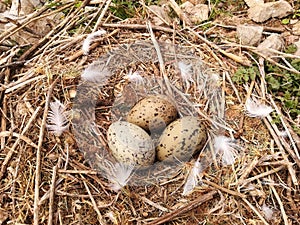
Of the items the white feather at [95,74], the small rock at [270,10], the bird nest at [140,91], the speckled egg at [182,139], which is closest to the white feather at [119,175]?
the bird nest at [140,91]

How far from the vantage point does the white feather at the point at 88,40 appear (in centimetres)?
280

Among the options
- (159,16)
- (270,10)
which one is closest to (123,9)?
(159,16)

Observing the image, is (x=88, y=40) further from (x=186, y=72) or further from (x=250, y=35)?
(x=250, y=35)

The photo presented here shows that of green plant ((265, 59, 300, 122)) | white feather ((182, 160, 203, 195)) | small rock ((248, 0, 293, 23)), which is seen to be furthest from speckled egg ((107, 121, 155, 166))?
small rock ((248, 0, 293, 23))

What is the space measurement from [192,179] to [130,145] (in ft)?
1.00

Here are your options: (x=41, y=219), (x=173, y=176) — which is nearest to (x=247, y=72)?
(x=173, y=176)

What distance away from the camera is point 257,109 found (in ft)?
8.48

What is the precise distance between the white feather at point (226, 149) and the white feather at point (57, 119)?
0.67m

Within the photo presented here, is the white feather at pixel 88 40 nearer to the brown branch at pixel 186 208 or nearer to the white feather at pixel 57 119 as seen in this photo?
the white feather at pixel 57 119

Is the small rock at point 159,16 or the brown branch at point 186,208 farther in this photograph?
the small rock at point 159,16

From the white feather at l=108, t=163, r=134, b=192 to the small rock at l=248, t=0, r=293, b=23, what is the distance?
117 cm

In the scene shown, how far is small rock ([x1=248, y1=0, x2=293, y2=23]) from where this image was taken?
3.10 m

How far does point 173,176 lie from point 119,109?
1.48ft

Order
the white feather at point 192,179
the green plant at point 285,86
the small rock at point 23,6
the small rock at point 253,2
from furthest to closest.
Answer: the small rock at point 23,6 < the small rock at point 253,2 < the green plant at point 285,86 < the white feather at point 192,179
